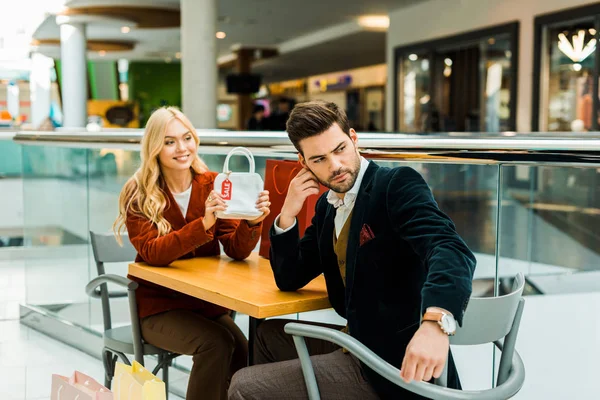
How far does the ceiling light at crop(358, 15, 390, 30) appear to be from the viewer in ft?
51.0

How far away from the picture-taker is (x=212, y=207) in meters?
2.41

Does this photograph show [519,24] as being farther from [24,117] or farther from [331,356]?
[24,117]

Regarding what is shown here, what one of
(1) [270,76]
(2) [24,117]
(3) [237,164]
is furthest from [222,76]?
(3) [237,164]

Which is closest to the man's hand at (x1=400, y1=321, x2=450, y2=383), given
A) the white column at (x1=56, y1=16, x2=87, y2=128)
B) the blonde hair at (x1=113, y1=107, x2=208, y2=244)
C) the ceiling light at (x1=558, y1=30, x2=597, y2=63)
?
the blonde hair at (x1=113, y1=107, x2=208, y2=244)

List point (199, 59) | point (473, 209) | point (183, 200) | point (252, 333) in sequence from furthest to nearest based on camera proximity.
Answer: point (199, 59)
point (473, 209)
point (183, 200)
point (252, 333)

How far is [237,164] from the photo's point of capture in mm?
3658

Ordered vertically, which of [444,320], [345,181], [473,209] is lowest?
[473,209]

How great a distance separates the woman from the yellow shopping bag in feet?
2.25

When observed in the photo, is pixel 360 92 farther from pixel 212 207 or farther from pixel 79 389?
pixel 79 389

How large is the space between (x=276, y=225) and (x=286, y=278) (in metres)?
0.16

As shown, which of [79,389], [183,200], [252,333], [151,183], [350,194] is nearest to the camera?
[79,389]

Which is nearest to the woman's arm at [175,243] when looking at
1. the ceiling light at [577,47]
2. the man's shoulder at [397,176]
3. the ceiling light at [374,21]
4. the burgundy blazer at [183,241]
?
the burgundy blazer at [183,241]

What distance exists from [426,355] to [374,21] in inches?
595

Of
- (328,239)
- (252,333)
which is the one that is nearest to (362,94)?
(252,333)
